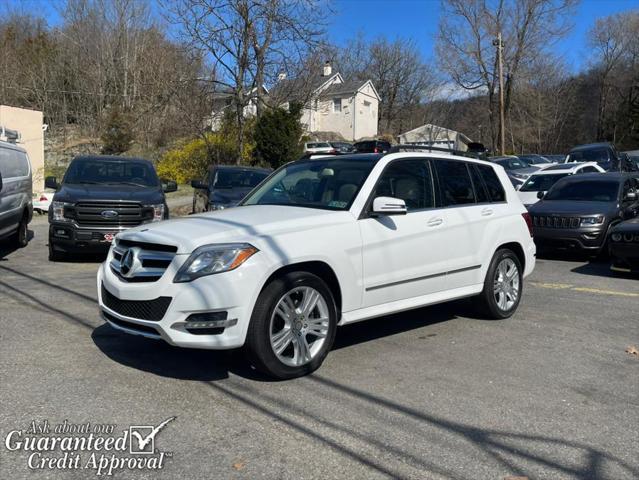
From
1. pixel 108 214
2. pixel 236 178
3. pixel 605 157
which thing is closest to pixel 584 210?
pixel 236 178

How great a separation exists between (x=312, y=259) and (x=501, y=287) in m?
2.98

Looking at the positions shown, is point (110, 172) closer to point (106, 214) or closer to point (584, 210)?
point (106, 214)

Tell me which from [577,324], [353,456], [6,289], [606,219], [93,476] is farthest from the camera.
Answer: [606,219]

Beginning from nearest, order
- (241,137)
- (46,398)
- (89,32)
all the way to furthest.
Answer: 1. (46,398)
2. (241,137)
3. (89,32)

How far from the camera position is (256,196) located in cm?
636

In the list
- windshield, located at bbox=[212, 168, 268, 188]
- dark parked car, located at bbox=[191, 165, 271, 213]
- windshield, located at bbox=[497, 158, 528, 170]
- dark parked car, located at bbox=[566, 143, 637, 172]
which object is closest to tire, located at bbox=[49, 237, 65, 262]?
dark parked car, located at bbox=[191, 165, 271, 213]

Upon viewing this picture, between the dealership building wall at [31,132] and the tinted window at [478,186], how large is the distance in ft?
66.5

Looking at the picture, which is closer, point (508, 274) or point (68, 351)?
point (68, 351)

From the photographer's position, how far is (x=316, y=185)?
5867mm

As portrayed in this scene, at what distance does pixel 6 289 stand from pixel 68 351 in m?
3.30

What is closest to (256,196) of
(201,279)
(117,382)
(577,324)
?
(201,279)

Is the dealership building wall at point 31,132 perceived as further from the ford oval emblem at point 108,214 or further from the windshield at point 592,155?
the windshield at point 592,155

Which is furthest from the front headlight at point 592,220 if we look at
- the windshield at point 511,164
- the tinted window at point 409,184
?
the windshield at point 511,164

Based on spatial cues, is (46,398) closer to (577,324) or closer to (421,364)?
(421,364)
